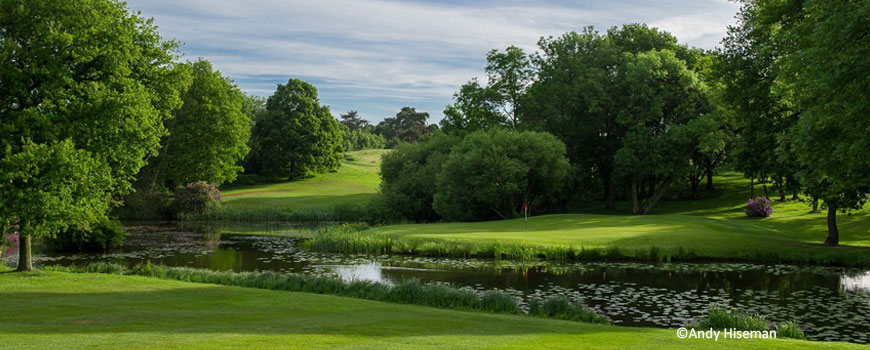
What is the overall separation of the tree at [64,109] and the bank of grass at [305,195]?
36734 millimetres

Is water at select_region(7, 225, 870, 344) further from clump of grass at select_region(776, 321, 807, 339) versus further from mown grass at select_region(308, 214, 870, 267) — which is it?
mown grass at select_region(308, 214, 870, 267)

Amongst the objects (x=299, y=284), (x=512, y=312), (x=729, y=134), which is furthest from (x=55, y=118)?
(x=729, y=134)

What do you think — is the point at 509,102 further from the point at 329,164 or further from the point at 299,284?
the point at 299,284


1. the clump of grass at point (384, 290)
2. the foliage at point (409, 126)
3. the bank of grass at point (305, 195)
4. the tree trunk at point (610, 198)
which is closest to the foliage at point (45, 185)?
the clump of grass at point (384, 290)

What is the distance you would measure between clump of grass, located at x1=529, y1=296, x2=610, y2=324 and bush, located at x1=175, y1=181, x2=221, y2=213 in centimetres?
4839

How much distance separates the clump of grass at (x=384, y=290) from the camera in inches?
695

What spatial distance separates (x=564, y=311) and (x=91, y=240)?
93.9 ft

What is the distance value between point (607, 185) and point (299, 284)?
4589 cm

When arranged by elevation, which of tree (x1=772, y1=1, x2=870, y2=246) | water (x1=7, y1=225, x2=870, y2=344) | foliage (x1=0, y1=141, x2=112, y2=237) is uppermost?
tree (x1=772, y1=1, x2=870, y2=246)

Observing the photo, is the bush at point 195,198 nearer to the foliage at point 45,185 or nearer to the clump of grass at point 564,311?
the foliage at point 45,185

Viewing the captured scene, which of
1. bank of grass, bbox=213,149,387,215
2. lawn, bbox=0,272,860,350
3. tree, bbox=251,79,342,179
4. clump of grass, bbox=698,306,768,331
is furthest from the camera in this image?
tree, bbox=251,79,342,179

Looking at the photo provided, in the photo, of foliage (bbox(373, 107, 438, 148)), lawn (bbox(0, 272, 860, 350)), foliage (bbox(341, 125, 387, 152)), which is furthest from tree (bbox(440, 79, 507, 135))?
foliage (bbox(341, 125, 387, 152))

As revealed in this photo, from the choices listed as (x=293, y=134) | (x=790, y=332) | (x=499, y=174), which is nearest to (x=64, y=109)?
(x=790, y=332)

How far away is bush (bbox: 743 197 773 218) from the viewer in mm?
47750
